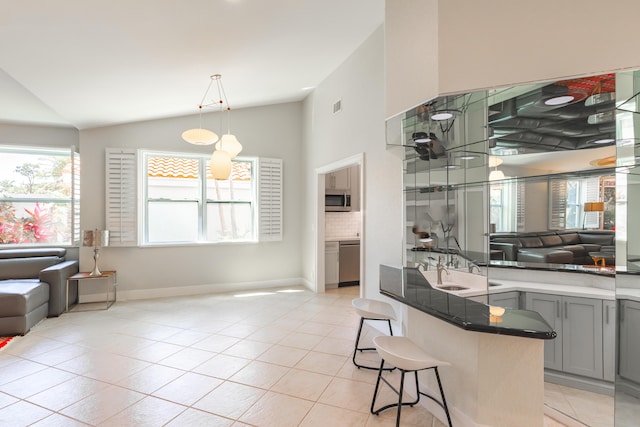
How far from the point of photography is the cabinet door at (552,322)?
2793mm

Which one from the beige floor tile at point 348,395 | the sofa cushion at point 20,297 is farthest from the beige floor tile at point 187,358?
the sofa cushion at point 20,297

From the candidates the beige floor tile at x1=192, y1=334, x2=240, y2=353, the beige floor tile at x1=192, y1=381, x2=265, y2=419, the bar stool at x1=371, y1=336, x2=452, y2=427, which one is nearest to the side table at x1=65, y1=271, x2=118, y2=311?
the beige floor tile at x1=192, y1=334, x2=240, y2=353

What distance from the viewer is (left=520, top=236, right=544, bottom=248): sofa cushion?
3.40 meters

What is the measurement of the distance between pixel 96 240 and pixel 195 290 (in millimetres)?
1731

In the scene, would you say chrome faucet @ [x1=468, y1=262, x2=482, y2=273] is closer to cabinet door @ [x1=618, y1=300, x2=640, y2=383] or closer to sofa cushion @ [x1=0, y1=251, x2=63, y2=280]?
cabinet door @ [x1=618, y1=300, x2=640, y2=383]

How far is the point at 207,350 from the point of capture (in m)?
3.44

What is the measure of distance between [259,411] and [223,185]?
173 inches

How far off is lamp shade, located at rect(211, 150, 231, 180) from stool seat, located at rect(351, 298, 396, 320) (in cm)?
214

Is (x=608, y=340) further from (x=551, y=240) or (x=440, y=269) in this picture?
(x=440, y=269)

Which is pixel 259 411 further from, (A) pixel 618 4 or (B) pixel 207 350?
(A) pixel 618 4

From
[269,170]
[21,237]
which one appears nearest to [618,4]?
[269,170]

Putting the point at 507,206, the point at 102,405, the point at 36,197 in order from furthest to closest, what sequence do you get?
the point at 36,197, the point at 507,206, the point at 102,405

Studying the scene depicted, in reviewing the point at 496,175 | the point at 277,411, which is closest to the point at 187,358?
the point at 277,411

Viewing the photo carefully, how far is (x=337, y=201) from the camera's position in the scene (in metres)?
6.22
